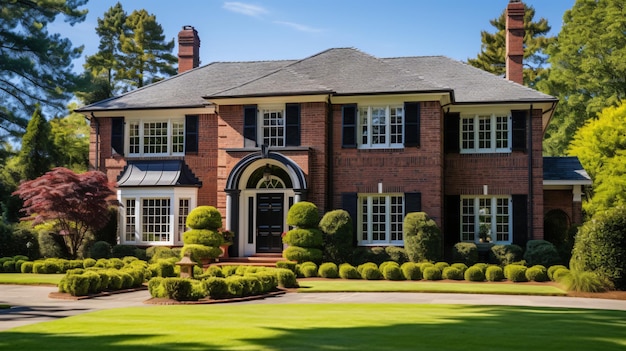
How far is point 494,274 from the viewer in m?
22.6

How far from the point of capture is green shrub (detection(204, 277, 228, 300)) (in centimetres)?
1683

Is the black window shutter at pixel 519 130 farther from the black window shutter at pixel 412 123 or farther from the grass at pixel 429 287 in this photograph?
the grass at pixel 429 287

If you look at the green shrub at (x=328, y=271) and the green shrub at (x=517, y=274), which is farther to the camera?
the green shrub at (x=328, y=271)

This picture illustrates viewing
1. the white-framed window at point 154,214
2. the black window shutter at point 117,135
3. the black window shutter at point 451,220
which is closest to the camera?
the black window shutter at point 451,220

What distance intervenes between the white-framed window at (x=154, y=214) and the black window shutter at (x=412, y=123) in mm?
8619

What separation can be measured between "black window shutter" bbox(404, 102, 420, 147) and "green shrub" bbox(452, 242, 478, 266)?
398cm

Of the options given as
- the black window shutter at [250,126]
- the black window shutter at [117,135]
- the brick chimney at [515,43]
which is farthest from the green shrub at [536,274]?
the black window shutter at [117,135]

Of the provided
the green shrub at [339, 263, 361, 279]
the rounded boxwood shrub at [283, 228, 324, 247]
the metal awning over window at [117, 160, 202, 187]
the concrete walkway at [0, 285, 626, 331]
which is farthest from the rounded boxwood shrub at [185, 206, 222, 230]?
the concrete walkway at [0, 285, 626, 331]

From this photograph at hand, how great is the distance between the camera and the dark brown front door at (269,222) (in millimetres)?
27078

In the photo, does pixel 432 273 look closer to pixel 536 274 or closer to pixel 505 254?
pixel 536 274

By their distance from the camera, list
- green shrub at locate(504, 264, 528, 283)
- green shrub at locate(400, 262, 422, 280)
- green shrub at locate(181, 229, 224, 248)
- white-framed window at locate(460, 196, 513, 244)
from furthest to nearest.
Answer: white-framed window at locate(460, 196, 513, 244) → green shrub at locate(181, 229, 224, 248) → green shrub at locate(400, 262, 422, 280) → green shrub at locate(504, 264, 528, 283)

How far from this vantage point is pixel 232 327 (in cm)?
1098

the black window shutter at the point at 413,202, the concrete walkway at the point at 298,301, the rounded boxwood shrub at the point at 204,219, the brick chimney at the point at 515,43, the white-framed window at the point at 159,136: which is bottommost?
the concrete walkway at the point at 298,301

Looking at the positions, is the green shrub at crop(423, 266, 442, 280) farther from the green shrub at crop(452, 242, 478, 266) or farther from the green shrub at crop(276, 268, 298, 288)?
the green shrub at crop(276, 268, 298, 288)
